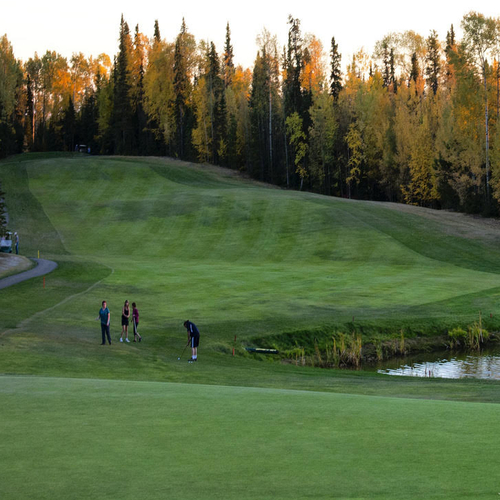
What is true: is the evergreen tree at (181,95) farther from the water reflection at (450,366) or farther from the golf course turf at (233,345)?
the water reflection at (450,366)

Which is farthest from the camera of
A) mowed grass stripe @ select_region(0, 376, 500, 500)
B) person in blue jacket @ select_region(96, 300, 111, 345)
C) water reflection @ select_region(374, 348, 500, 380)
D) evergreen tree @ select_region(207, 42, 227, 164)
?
evergreen tree @ select_region(207, 42, 227, 164)

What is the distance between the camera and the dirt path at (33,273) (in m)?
42.2

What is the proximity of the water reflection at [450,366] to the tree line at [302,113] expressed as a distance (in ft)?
127

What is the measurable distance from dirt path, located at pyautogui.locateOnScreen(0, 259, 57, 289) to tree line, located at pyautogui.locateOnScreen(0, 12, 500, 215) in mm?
40961

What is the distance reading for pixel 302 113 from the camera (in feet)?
349

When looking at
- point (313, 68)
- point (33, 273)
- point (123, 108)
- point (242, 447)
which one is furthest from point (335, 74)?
point (242, 447)

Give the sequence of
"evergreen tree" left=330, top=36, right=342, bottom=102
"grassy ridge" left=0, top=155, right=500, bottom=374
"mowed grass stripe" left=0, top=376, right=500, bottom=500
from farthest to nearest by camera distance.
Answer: "evergreen tree" left=330, top=36, right=342, bottom=102, "grassy ridge" left=0, top=155, right=500, bottom=374, "mowed grass stripe" left=0, top=376, right=500, bottom=500

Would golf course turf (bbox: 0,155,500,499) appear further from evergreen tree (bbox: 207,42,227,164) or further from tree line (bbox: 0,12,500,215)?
evergreen tree (bbox: 207,42,227,164)

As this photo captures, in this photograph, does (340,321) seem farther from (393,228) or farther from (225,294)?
(393,228)

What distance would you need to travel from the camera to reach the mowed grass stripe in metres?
8.00

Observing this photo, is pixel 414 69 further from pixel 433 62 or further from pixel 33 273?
pixel 33 273

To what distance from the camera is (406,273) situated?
49125 millimetres

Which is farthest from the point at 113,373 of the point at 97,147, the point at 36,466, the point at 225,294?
the point at 97,147

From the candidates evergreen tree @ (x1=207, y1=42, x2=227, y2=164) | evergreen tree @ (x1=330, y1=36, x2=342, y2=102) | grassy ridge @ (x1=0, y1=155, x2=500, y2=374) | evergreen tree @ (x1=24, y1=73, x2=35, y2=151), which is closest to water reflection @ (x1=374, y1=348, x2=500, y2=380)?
grassy ridge @ (x1=0, y1=155, x2=500, y2=374)
